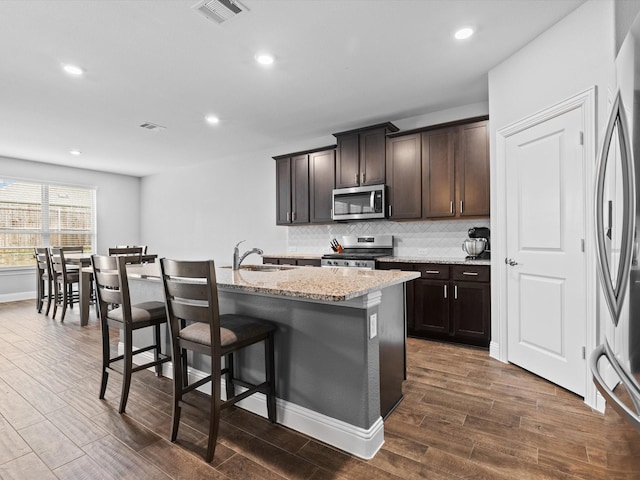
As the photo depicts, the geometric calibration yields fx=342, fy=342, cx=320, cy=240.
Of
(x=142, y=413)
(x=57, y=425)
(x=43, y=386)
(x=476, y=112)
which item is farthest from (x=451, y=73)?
(x=43, y=386)

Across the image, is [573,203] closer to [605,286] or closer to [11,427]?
[605,286]

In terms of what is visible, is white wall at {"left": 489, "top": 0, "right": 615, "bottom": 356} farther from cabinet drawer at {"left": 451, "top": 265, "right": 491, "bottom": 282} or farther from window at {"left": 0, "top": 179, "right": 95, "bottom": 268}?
window at {"left": 0, "top": 179, "right": 95, "bottom": 268}

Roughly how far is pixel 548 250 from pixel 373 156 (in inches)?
87.9

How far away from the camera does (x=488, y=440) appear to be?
1840mm

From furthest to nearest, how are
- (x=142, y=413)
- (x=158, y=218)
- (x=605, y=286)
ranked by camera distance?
(x=158, y=218)
(x=142, y=413)
(x=605, y=286)

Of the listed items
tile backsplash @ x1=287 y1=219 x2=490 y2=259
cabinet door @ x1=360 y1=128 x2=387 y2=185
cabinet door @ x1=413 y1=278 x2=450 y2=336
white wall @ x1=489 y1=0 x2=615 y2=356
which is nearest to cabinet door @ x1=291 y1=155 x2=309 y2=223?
tile backsplash @ x1=287 y1=219 x2=490 y2=259

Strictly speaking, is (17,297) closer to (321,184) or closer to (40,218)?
(40,218)

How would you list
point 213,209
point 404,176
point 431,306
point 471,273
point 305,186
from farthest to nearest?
1. point 213,209
2. point 305,186
3. point 404,176
4. point 431,306
5. point 471,273

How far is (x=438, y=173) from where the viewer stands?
3.73 metres

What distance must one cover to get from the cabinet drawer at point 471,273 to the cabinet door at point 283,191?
2.48 metres

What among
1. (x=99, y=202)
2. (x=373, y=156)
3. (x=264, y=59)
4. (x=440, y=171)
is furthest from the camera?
(x=99, y=202)

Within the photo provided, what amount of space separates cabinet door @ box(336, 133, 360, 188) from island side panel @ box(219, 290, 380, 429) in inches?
104

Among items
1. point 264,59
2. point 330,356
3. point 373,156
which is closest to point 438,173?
point 373,156

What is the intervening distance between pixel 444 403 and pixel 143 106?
161 inches
